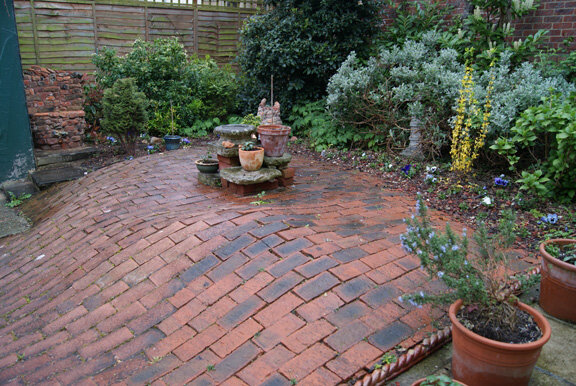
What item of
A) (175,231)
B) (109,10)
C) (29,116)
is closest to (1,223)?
(29,116)

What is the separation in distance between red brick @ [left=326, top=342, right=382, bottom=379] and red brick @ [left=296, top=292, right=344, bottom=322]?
30 centimetres

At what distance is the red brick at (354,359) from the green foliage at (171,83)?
6.02 m

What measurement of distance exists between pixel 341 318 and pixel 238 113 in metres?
6.93

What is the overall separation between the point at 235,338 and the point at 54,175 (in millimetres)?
5079

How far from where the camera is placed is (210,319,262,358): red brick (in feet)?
8.42

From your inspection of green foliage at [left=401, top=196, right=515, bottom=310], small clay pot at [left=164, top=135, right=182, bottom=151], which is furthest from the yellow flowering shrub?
small clay pot at [left=164, top=135, right=182, bottom=151]

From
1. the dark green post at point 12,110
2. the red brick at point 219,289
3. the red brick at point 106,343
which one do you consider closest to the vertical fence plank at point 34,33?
the dark green post at point 12,110

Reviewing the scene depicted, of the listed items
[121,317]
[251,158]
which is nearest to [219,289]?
[121,317]

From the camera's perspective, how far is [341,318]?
2.64m

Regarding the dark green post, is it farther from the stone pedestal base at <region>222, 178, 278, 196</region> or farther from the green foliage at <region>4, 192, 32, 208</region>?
the stone pedestal base at <region>222, 178, 278, 196</region>

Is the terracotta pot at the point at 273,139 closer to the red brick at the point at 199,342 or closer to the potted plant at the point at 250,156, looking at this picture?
the potted plant at the point at 250,156

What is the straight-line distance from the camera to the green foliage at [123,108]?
6.62 m

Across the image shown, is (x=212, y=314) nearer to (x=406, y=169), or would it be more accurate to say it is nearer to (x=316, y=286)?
(x=316, y=286)

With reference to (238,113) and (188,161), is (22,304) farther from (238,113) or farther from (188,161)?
(238,113)
